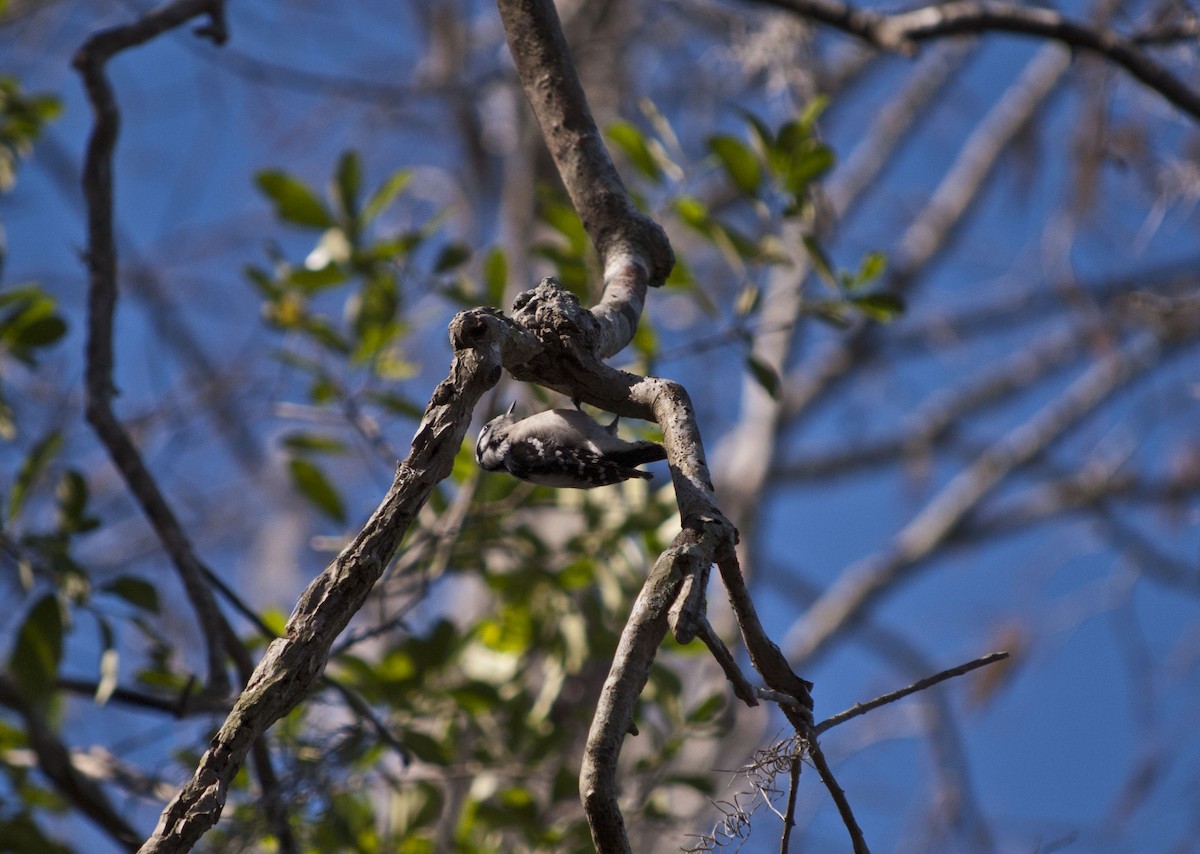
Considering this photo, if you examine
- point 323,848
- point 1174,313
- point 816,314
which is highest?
point 1174,313

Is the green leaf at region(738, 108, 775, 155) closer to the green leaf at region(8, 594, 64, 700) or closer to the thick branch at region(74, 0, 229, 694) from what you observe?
the thick branch at region(74, 0, 229, 694)

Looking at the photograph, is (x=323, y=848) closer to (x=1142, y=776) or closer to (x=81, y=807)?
(x=81, y=807)

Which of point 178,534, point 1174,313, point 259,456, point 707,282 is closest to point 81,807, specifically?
point 178,534

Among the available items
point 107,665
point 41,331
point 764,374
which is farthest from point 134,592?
point 764,374

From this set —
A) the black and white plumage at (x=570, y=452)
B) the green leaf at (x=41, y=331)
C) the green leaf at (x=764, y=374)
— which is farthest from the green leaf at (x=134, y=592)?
the black and white plumage at (x=570, y=452)

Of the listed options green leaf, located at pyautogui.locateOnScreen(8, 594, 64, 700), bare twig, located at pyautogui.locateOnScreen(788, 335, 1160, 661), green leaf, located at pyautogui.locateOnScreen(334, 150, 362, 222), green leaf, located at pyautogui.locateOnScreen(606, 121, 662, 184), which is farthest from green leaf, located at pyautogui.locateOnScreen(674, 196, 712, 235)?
bare twig, located at pyautogui.locateOnScreen(788, 335, 1160, 661)

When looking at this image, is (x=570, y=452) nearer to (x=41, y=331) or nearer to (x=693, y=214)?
(x=693, y=214)

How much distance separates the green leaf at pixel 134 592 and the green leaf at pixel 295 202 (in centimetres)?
71

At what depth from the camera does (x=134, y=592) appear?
1.74m

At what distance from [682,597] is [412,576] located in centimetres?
115

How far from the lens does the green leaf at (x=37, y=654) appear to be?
5.44 ft

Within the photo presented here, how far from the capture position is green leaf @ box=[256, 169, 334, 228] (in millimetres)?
2021

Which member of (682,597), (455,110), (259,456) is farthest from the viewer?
(259,456)

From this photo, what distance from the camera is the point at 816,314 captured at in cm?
174
